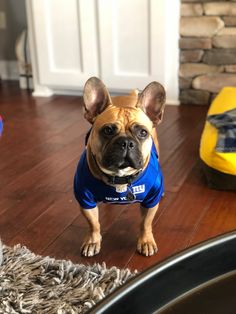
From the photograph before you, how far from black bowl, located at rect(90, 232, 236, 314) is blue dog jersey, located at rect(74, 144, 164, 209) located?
0.59 metres

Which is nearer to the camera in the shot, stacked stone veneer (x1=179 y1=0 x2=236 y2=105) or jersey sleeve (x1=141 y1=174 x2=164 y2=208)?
jersey sleeve (x1=141 y1=174 x2=164 y2=208)

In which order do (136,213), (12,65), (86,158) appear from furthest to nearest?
(12,65) < (136,213) < (86,158)

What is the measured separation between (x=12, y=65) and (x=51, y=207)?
247cm

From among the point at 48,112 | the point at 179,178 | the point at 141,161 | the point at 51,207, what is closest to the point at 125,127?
the point at 141,161

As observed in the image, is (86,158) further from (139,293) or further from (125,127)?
(139,293)

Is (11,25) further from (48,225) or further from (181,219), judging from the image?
(181,219)

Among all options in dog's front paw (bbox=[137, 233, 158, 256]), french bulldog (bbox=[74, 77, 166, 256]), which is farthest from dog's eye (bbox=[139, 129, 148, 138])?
dog's front paw (bbox=[137, 233, 158, 256])

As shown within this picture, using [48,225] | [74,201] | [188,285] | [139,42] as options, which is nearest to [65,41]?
[139,42]

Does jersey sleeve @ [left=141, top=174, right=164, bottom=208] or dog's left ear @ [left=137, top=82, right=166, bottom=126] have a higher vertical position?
dog's left ear @ [left=137, top=82, right=166, bottom=126]

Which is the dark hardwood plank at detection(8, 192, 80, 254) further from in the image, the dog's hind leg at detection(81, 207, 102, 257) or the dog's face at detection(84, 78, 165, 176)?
the dog's face at detection(84, 78, 165, 176)

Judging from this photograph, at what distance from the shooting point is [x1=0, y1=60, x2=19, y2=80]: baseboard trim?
4020mm

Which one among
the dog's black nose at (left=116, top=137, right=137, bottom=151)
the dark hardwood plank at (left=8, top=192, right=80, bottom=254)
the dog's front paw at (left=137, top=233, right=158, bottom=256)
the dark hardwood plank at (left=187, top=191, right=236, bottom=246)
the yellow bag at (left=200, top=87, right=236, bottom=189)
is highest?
the dog's black nose at (left=116, top=137, right=137, bottom=151)

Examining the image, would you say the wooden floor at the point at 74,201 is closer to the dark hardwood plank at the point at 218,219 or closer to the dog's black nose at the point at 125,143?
the dark hardwood plank at the point at 218,219

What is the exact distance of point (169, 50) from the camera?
10.1 ft
